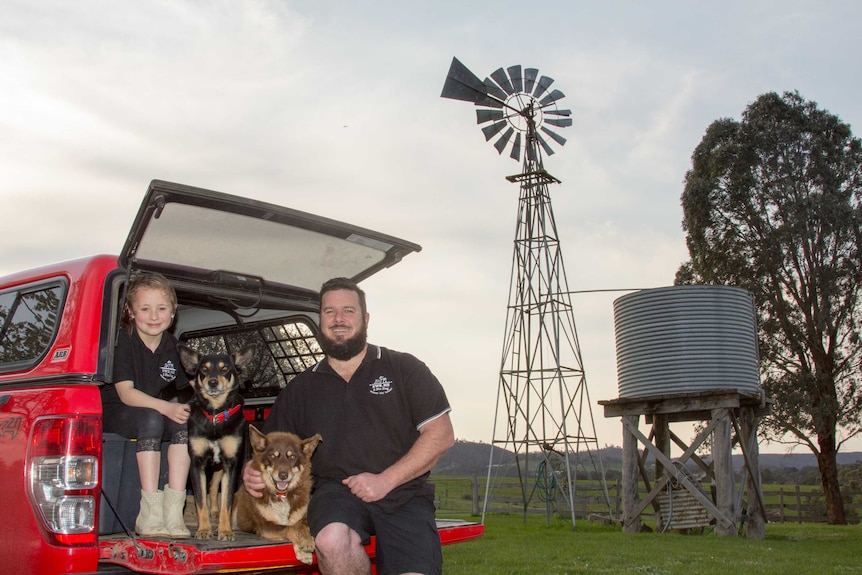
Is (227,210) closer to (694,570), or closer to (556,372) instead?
(694,570)

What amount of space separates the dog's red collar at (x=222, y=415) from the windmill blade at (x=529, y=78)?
19.9m

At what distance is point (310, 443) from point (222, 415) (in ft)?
2.15

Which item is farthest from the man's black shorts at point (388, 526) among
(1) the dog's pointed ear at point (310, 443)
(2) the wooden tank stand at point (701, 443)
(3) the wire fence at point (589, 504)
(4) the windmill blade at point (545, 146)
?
(4) the windmill blade at point (545, 146)

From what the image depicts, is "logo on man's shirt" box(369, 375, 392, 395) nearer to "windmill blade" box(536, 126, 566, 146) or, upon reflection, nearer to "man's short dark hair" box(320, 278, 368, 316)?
"man's short dark hair" box(320, 278, 368, 316)

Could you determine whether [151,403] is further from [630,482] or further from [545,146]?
[545,146]

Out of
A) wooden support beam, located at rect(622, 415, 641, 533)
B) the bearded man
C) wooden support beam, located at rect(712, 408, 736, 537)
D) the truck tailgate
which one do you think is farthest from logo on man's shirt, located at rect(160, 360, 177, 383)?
wooden support beam, located at rect(622, 415, 641, 533)

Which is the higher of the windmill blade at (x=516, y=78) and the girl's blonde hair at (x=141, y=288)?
the windmill blade at (x=516, y=78)

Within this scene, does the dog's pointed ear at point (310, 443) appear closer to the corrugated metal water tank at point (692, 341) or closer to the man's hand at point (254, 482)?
the man's hand at point (254, 482)

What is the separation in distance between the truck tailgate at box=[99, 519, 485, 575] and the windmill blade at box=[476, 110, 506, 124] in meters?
20.0

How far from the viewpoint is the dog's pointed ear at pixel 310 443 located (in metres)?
4.26

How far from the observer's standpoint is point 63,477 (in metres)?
3.68

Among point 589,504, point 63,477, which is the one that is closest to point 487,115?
point 589,504

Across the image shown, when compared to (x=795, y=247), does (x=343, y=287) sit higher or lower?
lower

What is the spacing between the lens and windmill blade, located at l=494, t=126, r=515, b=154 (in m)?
23.3
